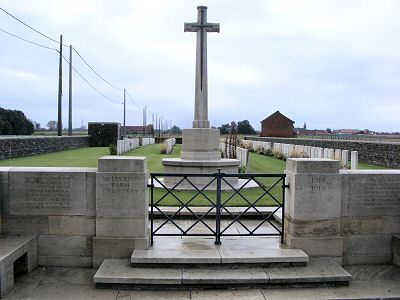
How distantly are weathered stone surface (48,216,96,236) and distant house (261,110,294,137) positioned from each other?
59926 millimetres

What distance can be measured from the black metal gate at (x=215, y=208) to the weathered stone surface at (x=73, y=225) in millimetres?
796

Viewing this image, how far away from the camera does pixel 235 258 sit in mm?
4762

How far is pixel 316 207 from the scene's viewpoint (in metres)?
5.17

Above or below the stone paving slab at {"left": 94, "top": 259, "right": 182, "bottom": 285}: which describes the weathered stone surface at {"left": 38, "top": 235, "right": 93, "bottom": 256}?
above

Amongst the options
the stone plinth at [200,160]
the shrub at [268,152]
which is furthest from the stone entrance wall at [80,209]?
the shrub at [268,152]

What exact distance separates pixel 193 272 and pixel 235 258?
1.75 feet

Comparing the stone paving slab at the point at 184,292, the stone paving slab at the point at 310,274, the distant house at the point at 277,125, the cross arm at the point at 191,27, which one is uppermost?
the cross arm at the point at 191,27

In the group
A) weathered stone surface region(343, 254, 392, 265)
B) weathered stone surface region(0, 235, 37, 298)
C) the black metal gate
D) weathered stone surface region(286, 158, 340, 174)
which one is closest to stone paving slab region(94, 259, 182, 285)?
the black metal gate

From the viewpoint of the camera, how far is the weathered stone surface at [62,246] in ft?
16.8

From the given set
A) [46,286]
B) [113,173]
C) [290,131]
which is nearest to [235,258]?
[113,173]

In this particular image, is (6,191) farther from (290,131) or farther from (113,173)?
(290,131)

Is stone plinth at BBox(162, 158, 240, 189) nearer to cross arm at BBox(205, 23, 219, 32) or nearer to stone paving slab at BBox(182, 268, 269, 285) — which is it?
cross arm at BBox(205, 23, 219, 32)

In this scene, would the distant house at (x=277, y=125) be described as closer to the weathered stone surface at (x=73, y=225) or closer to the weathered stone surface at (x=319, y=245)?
the weathered stone surface at (x=319, y=245)

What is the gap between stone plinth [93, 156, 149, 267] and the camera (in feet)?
16.5
